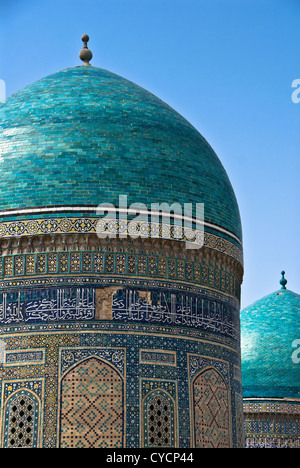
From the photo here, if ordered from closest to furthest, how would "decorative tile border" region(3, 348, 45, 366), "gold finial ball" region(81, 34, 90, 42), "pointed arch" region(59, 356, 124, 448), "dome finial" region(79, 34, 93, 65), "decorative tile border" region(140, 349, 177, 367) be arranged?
"pointed arch" region(59, 356, 124, 448)
"decorative tile border" region(3, 348, 45, 366)
"decorative tile border" region(140, 349, 177, 367)
"dome finial" region(79, 34, 93, 65)
"gold finial ball" region(81, 34, 90, 42)

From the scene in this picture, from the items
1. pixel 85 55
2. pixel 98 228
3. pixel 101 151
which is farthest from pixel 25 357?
pixel 85 55

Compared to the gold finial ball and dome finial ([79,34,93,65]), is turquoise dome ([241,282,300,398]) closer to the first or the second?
dome finial ([79,34,93,65])

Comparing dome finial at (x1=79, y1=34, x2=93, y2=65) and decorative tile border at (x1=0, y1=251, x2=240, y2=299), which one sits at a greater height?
dome finial at (x1=79, y1=34, x2=93, y2=65)

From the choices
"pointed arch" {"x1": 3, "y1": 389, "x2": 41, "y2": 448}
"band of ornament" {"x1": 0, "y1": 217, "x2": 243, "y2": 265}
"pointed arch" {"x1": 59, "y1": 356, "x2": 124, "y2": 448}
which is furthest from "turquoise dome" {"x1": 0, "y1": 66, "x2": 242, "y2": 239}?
"pointed arch" {"x1": 3, "y1": 389, "x2": 41, "y2": 448}

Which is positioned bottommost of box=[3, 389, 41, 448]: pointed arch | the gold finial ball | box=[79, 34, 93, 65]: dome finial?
box=[3, 389, 41, 448]: pointed arch

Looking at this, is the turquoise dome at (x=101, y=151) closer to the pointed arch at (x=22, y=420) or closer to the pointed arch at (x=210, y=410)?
the pointed arch at (x=210, y=410)

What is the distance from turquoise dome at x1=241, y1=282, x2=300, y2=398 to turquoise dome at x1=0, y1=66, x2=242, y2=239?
17.3ft

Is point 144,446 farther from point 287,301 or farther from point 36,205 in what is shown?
point 287,301

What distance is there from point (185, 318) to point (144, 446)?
174 centimetres

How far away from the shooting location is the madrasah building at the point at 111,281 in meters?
11.7

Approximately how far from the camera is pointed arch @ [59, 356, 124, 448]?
453 inches

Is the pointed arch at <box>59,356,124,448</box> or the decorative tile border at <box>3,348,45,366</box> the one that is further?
the decorative tile border at <box>3,348,45,366</box>

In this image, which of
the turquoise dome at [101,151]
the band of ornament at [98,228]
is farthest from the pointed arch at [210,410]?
the turquoise dome at [101,151]

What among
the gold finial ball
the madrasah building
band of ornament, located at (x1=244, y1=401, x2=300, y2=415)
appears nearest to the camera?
the madrasah building
